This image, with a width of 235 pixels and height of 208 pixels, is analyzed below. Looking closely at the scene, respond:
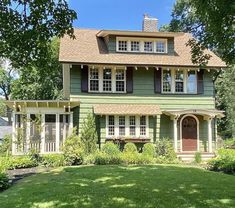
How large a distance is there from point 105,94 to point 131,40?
400 cm

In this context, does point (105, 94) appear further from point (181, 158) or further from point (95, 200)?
point (95, 200)

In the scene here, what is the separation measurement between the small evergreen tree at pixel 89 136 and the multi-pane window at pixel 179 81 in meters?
5.71

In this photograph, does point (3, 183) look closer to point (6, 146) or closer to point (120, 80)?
point (6, 146)

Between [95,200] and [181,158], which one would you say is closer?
[95,200]

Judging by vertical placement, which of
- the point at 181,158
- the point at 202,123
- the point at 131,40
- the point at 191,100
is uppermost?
the point at 131,40

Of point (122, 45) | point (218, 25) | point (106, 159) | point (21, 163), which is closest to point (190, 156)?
point (106, 159)

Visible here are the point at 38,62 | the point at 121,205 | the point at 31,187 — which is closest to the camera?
the point at 38,62

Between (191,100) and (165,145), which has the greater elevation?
(191,100)

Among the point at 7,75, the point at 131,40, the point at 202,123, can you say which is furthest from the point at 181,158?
the point at 7,75

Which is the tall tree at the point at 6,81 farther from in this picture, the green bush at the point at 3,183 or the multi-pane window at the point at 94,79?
the green bush at the point at 3,183

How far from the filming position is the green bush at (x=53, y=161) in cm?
1709

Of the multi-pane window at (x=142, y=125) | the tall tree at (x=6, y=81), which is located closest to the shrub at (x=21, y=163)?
the multi-pane window at (x=142, y=125)

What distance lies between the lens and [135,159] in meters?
18.0

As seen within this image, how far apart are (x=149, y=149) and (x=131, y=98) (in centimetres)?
340
